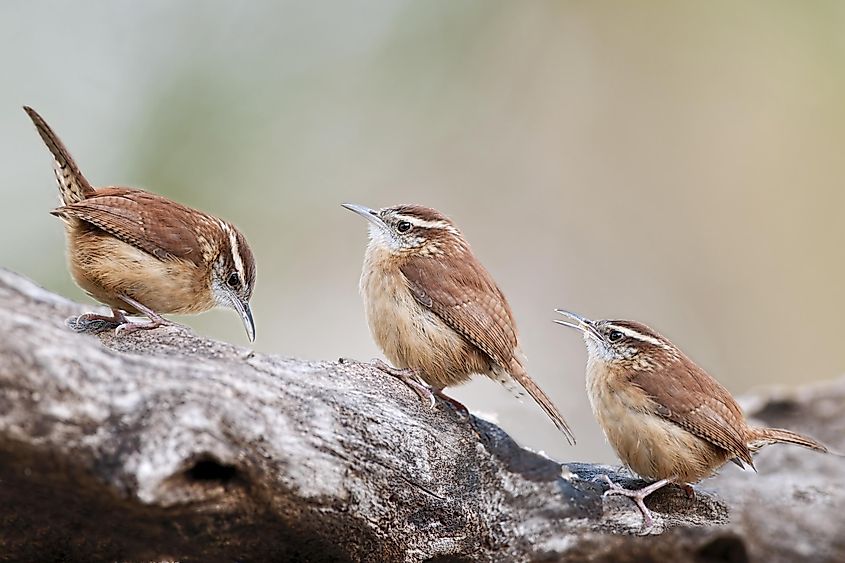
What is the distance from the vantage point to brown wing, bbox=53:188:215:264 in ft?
13.4

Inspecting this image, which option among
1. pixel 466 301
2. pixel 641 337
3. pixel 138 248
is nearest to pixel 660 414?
pixel 641 337

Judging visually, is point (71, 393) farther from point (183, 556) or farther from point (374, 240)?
point (374, 240)

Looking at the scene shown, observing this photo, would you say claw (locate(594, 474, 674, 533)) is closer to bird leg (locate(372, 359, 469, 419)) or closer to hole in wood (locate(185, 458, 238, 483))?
bird leg (locate(372, 359, 469, 419))

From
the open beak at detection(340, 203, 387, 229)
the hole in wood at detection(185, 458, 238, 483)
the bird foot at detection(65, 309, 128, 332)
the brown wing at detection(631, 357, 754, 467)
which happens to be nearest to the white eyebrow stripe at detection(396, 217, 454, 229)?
the open beak at detection(340, 203, 387, 229)

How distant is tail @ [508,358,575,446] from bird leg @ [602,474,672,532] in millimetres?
399

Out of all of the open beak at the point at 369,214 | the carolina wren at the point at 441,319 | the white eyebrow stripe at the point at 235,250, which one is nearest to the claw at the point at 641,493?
the carolina wren at the point at 441,319

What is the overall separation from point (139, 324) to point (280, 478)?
131cm

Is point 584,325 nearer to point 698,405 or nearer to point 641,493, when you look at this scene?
point 698,405

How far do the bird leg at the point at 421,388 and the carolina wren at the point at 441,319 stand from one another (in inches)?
5.6

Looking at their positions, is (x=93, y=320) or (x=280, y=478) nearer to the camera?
(x=280, y=478)

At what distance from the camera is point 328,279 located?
972 cm

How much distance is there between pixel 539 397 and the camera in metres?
4.22

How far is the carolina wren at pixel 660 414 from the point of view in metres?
3.83

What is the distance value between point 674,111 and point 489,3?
271cm
